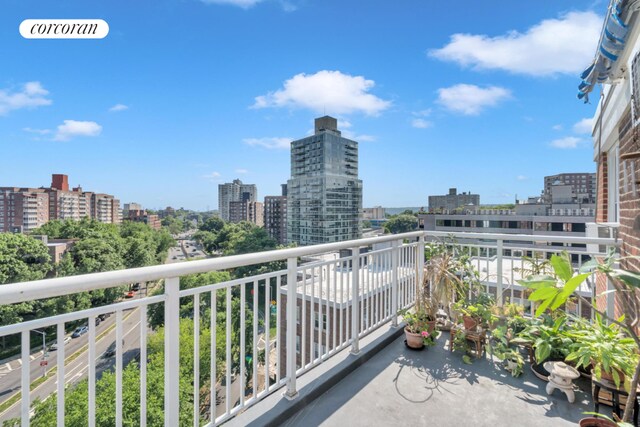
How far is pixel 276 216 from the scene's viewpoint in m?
60.5

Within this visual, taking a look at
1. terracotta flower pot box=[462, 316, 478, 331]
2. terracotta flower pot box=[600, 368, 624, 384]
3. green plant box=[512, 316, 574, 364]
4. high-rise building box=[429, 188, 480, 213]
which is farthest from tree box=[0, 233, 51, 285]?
high-rise building box=[429, 188, 480, 213]

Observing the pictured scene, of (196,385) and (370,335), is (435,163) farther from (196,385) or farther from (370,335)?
(196,385)

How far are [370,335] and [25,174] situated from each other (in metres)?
80.9

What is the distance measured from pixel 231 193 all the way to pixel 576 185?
276 ft

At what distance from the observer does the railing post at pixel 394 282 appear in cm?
317

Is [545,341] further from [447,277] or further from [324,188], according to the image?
[324,188]

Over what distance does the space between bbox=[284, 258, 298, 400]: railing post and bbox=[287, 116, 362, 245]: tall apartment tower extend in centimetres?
3833

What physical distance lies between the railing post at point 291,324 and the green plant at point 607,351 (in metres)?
1.95

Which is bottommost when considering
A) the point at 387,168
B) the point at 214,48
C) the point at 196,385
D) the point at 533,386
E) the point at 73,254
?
the point at 73,254

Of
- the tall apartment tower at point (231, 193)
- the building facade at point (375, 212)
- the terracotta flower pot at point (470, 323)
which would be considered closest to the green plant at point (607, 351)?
the terracotta flower pot at point (470, 323)

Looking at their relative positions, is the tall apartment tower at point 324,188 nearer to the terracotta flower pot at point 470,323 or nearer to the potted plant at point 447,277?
the potted plant at point 447,277

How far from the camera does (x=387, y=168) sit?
27.2 meters

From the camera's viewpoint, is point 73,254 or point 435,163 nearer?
point 435,163

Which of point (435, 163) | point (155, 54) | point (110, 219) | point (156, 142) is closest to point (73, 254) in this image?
point (156, 142)
